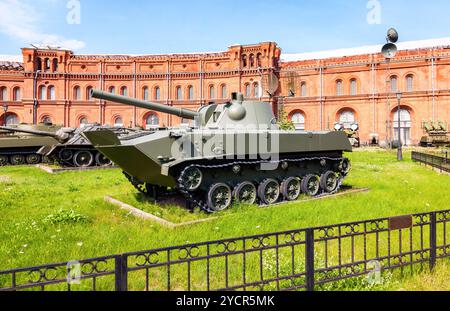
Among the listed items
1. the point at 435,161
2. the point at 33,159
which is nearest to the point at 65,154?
the point at 33,159

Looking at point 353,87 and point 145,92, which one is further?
point 145,92

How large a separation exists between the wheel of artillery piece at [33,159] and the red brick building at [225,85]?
21.3 meters

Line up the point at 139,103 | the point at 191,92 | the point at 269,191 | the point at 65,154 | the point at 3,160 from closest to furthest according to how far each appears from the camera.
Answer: the point at 269,191 < the point at 139,103 < the point at 65,154 < the point at 3,160 < the point at 191,92

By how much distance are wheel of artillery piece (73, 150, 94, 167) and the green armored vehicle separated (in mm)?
8831

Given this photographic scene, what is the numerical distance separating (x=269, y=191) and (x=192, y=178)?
2.33 m

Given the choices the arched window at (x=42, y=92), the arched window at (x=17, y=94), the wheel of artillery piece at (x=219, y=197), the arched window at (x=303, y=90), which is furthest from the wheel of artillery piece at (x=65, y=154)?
the arched window at (x=17, y=94)

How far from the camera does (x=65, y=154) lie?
1755 centimetres

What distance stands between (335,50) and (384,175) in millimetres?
35296

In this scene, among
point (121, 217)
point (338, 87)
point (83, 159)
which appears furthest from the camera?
point (338, 87)

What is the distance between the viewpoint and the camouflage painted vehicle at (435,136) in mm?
31141

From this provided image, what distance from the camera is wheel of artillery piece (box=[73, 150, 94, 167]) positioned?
17672 mm

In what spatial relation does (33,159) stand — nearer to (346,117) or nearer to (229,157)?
(229,157)

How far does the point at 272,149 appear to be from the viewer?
29.7ft
